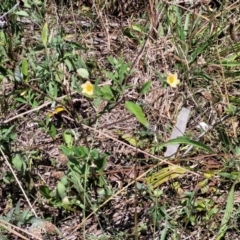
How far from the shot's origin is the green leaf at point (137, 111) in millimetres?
2006

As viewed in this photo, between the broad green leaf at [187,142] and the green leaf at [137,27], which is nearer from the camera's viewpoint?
the broad green leaf at [187,142]

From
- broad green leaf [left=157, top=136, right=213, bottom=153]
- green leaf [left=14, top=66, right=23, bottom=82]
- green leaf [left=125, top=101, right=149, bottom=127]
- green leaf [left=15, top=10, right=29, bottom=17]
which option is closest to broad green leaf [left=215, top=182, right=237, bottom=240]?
broad green leaf [left=157, top=136, right=213, bottom=153]

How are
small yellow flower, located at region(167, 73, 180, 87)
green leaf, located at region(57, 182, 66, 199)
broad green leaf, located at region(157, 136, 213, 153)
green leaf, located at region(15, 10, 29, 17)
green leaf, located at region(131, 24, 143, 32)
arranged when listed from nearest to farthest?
1. green leaf, located at region(57, 182, 66, 199)
2. broad green leaf, located at region(157, 136, 213, 153)
3. small yellow flower, located at region(167, 73, 180, 87)
4. green leaf, located at region(15, 10, 29, 17)
5. green leaf, located at region(131, 24, 143, 32)

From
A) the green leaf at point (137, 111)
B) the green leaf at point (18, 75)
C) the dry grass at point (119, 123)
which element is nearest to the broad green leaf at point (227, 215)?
the dry grass at point (119, 123)

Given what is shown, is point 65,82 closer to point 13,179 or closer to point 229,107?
point 13,179

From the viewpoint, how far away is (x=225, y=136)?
2012 millimetres

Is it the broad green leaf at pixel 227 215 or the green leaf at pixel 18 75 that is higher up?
the green leaf at pixel 18 75

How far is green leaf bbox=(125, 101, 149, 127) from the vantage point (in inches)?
79.0

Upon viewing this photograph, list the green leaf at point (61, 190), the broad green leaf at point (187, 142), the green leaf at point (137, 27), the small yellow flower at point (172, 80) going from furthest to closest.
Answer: the green leaf at point (137, 27) → the small yellow flower at point (172, 80) → the broad green leaf at point (187, 142) → the green leaf at point (61, 190)

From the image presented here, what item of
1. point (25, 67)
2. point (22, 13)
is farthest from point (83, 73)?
point (22, 13)

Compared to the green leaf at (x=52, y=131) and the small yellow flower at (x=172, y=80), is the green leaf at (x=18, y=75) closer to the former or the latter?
the green leaf at (x=52, y=131)

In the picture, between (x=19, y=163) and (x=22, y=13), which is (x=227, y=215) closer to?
(x=19, y=163)

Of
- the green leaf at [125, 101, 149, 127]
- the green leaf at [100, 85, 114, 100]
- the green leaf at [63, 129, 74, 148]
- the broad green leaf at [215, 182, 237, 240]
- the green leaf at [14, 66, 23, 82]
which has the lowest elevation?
the broad green leaf at [215, 182, 237, 240]

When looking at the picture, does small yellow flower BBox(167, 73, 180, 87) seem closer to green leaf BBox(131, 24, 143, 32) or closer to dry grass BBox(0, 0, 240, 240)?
dry grass BBox(0, 0, 240, 240)
